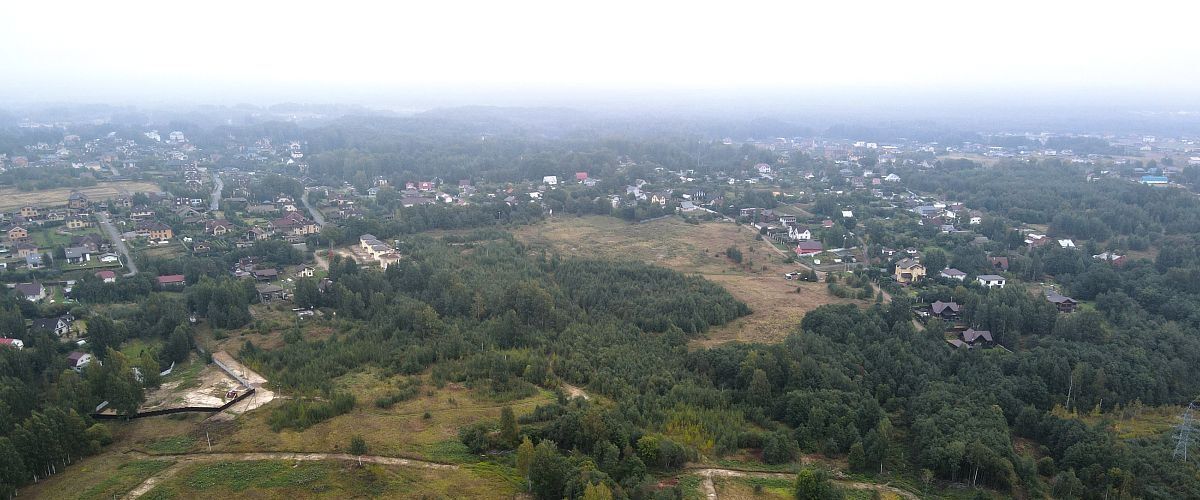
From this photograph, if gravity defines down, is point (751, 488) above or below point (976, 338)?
below

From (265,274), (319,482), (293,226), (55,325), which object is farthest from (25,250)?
(319,482)

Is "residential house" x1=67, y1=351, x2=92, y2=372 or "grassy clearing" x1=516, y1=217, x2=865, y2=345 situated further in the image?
"grassy clearing" x1=516, y1=217, x2=865, y2=345

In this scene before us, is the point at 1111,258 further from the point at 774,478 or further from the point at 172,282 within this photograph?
the point at 172,282

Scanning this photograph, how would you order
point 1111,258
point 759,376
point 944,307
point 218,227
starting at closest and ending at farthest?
point 759,376 < point 944,307 < point 1111,258 < point 218,227

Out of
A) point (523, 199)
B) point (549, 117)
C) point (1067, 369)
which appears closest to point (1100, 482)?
point (1067, 369)

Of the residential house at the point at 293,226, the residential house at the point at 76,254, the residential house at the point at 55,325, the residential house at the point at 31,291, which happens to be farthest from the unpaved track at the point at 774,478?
the residential house at the point at 76,254

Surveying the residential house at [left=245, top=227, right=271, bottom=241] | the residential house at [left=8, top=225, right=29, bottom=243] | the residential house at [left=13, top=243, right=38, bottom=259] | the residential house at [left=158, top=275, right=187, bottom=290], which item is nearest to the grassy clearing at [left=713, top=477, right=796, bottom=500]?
the residential house at [left=158, top=275, right=187, bottom=290]

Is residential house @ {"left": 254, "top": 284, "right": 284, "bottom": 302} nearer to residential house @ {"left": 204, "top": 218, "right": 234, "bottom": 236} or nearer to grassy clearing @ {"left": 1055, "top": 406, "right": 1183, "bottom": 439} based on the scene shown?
residential house @ {"left": 204, "top": 218, "right": 234, "bottom": 236}
